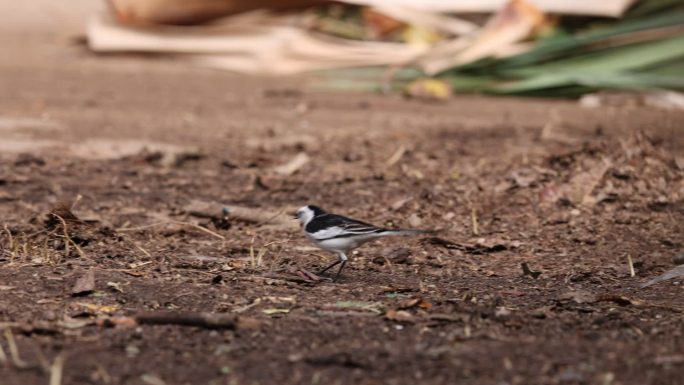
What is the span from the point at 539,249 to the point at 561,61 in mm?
5288

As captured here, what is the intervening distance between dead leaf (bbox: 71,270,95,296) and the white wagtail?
40.5 inches

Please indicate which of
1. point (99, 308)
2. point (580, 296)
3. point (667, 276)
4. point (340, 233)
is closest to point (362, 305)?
point (340, 233)

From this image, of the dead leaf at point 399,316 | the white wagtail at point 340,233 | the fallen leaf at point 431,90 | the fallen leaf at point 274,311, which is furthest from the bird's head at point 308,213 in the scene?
the fallen leaf at point 431,90

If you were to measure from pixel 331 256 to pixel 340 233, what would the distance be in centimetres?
73

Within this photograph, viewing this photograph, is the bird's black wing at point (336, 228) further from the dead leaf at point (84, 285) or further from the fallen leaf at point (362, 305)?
the dead leaf at point (84, 285)

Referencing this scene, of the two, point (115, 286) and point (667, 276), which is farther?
point (667, 276)

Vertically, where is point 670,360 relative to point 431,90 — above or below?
below

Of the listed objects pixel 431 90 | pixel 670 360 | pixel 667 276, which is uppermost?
pixel 431 90

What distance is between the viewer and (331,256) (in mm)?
6297

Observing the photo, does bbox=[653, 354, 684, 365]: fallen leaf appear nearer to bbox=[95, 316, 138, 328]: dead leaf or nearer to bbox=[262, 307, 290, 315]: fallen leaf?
bbox=[262, 307, 290, 315]: fallen leaf

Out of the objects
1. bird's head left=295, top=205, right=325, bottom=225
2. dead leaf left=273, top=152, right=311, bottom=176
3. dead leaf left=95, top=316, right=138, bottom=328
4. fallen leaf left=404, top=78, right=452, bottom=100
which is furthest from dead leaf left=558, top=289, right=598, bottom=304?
fallen leaf left=404, top=78, right=452, bottom=100

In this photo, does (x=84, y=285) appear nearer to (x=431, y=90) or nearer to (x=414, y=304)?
(x=414, y=304)

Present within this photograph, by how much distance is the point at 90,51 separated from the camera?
46.8 feet

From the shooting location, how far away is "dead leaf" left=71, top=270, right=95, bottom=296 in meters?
5.11
